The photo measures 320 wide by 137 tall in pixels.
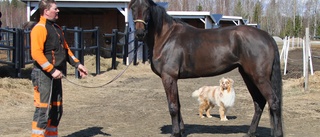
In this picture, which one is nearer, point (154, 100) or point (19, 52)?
point (154, 100)

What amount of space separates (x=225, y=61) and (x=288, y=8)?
92.9m

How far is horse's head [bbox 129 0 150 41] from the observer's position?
540 cm

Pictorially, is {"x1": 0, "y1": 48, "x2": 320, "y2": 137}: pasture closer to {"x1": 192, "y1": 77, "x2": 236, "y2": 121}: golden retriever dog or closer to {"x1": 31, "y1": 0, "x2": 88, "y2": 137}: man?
{"x1": 192, "y1": 77, "x2": 236, "y2": 121}: golden retriever dog

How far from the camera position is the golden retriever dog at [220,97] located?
287 inches

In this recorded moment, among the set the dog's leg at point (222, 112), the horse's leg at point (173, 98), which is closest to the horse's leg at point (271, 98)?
the horse's leg at point (173, 98)

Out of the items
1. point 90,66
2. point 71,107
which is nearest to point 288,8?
point 90,66

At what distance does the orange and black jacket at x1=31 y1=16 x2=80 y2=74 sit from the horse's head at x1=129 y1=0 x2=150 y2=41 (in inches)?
37.4

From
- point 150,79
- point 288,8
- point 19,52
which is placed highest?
point 288,8

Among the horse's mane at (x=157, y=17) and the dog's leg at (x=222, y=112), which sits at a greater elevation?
the horse's mane at (x=157, y=17)

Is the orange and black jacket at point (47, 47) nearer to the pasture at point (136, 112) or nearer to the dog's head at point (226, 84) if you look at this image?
the pasture at point (136, 112)

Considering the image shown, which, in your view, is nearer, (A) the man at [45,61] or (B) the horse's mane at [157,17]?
(A) the man at [45,61]

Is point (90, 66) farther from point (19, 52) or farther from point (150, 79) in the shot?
point (19, 52)

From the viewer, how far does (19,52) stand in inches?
422

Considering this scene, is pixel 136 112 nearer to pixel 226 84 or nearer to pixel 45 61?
pixel 226 84
